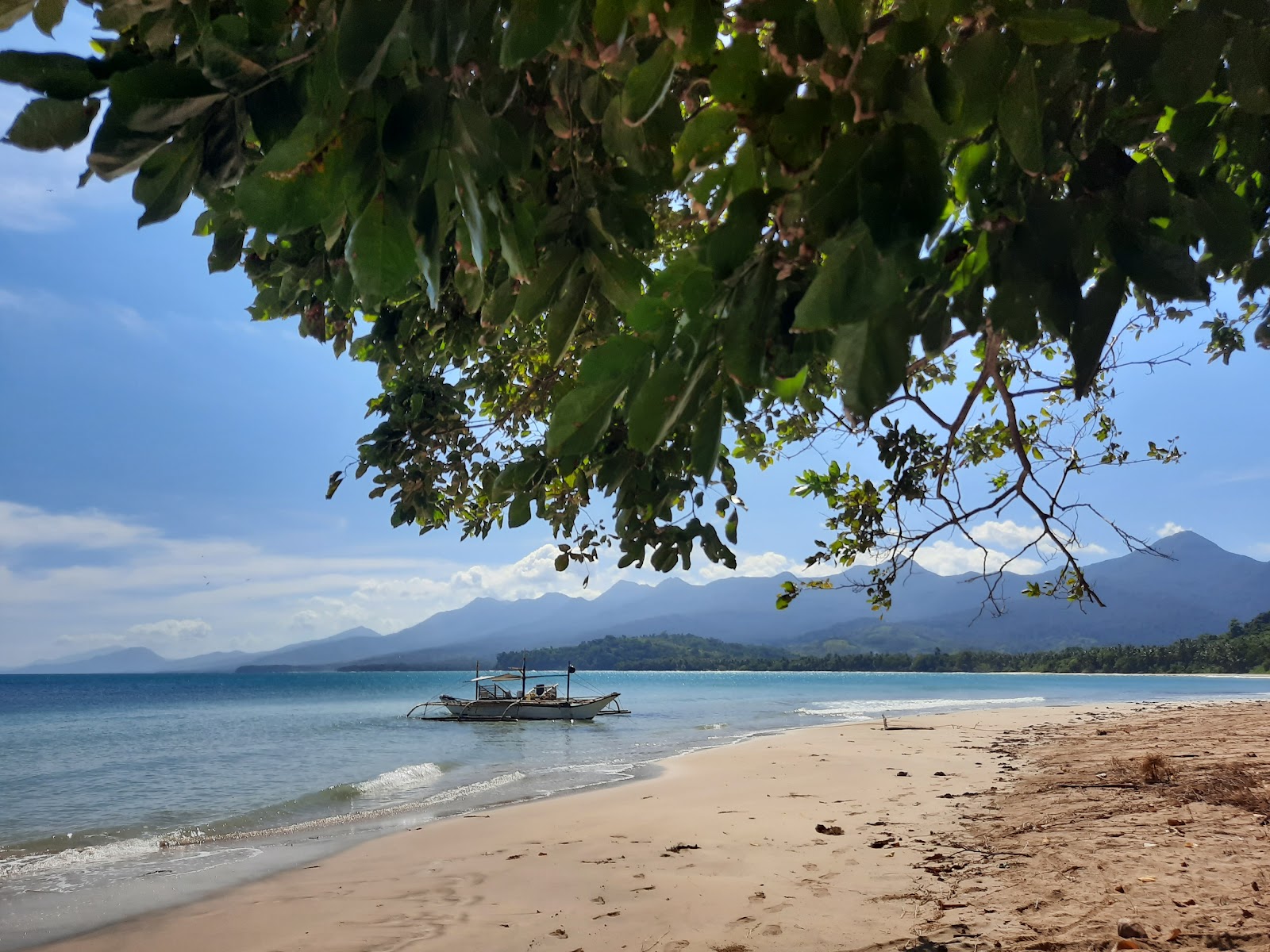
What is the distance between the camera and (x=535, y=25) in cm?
67

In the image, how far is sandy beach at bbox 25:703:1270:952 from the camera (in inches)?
138

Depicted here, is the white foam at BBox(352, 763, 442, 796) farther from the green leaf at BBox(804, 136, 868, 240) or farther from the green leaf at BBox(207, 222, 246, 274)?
the green leaf at BBox(804, 136, 868, 240)

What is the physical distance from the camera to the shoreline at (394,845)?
581cm

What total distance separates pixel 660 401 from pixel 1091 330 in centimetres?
42

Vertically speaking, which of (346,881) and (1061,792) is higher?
(1061,792)

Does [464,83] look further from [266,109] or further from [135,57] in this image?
[135,57]

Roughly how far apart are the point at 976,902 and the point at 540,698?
92.3 feet

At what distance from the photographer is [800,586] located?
123 inches

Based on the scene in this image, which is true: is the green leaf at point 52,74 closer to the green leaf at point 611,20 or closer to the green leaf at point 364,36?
the green leaf at point 364,36

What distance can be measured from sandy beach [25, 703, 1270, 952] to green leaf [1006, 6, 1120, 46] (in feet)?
11.1

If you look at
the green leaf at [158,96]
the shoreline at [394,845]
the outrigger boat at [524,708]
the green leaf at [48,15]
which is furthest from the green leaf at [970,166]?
the outrigger boat at [524,708]

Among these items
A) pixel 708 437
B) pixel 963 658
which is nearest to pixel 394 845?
pixel 708 437

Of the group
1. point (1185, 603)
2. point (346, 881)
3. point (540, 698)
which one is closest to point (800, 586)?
point (346, 881)

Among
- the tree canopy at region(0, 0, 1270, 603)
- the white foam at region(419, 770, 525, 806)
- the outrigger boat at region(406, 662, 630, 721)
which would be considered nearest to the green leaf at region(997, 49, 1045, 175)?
the tree canopy at region(0, 0, 1270, 603)
